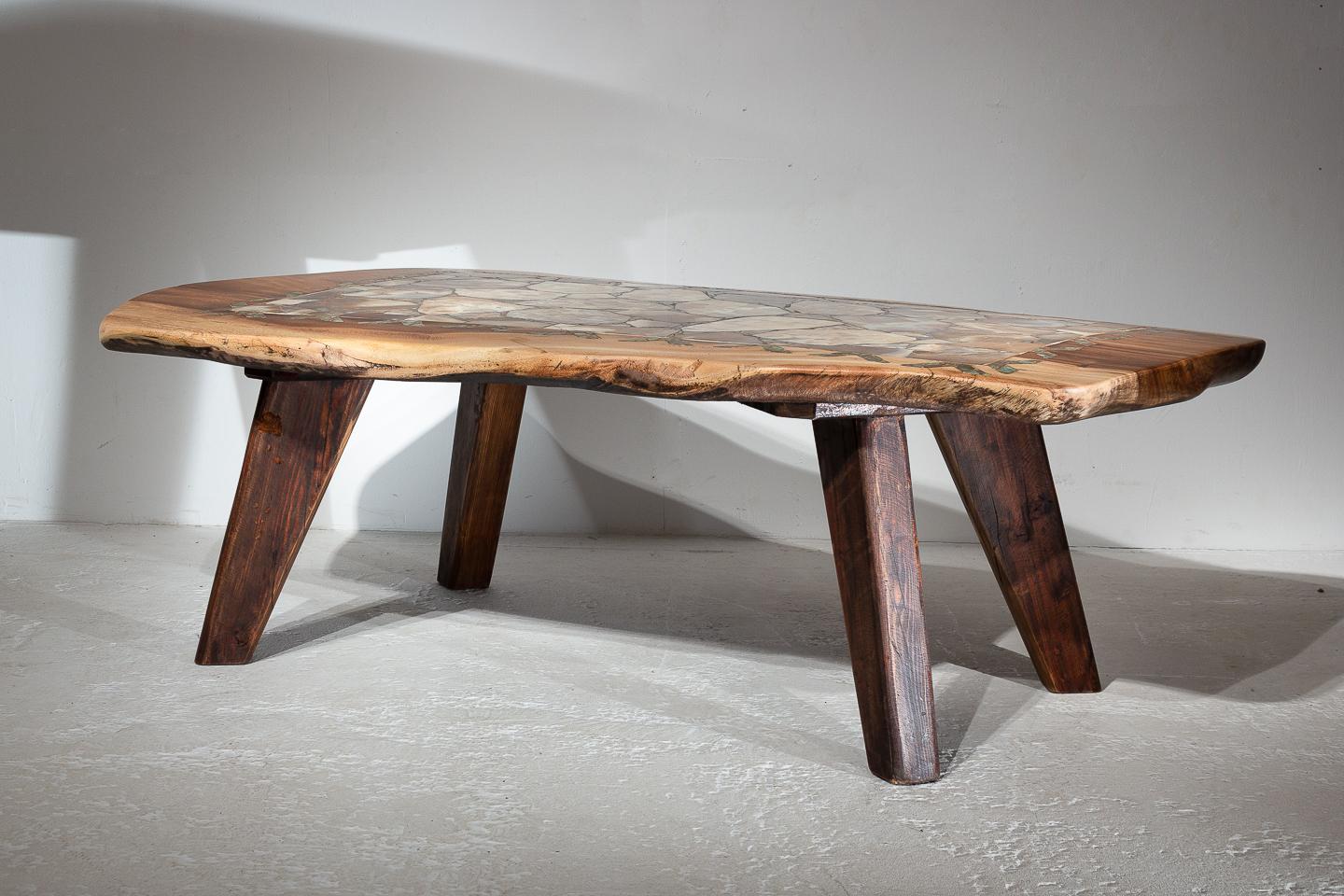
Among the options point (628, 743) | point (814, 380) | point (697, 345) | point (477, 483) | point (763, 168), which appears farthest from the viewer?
point (763, 168)

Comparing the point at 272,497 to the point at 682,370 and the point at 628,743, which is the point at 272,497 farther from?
the point at 682,370

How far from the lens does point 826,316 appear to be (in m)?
1.52

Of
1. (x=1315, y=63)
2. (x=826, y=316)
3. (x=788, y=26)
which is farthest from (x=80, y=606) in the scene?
(x=1315, y=63)

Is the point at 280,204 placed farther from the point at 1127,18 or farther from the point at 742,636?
the point at 1127,18

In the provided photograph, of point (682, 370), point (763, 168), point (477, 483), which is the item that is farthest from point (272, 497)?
point (763, 168)

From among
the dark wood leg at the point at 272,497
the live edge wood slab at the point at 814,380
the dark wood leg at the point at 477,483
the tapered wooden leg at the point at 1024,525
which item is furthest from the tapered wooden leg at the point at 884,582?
the dark wood leg at the point at 477,483

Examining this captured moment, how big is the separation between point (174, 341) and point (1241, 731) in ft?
4.05

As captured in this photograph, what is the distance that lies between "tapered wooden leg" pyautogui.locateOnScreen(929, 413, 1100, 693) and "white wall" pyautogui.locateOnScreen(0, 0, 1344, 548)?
83 centimetres

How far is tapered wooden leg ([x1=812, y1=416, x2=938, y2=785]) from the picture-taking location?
4.08 ft

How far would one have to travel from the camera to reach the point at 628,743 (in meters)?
1.34

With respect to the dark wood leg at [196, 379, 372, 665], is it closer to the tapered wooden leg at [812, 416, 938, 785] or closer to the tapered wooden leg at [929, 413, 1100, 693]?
the tapered wooden leg at [812, 416, 938, 785]

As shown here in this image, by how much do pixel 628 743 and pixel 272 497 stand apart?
1.76 ft

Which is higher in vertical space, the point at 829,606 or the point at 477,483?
the point at 477,483

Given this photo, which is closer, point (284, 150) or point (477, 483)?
point (477, 483)
